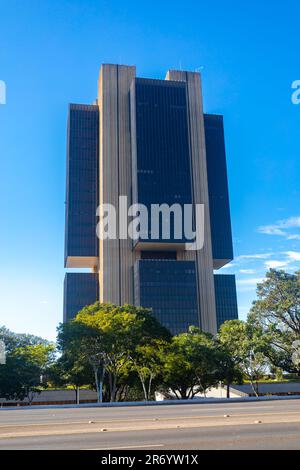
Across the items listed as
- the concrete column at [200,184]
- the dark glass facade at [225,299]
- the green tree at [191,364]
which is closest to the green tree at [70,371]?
the green tree at [191,364]

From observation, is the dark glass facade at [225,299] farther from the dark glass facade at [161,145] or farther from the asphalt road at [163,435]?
the asphalt road at [163,435]

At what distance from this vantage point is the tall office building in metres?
133

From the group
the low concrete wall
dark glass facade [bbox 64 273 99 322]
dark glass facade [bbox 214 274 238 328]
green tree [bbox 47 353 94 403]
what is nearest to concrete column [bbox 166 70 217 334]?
dark glass facade [bbox 214 274 238 328]

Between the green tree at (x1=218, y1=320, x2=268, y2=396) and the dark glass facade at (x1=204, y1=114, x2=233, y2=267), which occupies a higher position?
the dark glass facade at (x1=204, y1=114, x2=233, y2=267)

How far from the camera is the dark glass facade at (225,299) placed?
15275 centimetres

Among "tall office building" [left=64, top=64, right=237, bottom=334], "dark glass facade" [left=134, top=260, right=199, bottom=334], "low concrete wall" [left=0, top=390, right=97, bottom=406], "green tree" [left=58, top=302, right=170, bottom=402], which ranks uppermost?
"tall office building" [left=64, top=64, right=237, bottom=334]

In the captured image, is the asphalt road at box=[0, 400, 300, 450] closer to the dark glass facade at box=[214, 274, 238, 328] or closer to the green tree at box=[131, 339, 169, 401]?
the green tree at box=[131, 339, 169, 401]

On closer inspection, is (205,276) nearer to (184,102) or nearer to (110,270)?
(110,270)

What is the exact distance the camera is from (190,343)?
5297cm

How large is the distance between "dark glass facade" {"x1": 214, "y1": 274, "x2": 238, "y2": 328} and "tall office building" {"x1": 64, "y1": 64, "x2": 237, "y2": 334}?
0.35m

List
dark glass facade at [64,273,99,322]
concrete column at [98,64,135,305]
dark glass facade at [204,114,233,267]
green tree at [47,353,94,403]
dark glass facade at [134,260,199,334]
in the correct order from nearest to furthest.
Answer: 1. green tree at [47,353,94,403]
2. dark glass facade at [134,260,199,334]
3. concrete column at [98,64,135,305]
4. dark glass facade at [64,273,99,322]
5. dark glass facade at [204,114,233,267]

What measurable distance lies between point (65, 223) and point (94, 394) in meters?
100

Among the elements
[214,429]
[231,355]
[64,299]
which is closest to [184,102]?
[64,299]

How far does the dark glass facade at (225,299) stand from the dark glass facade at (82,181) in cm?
4502
